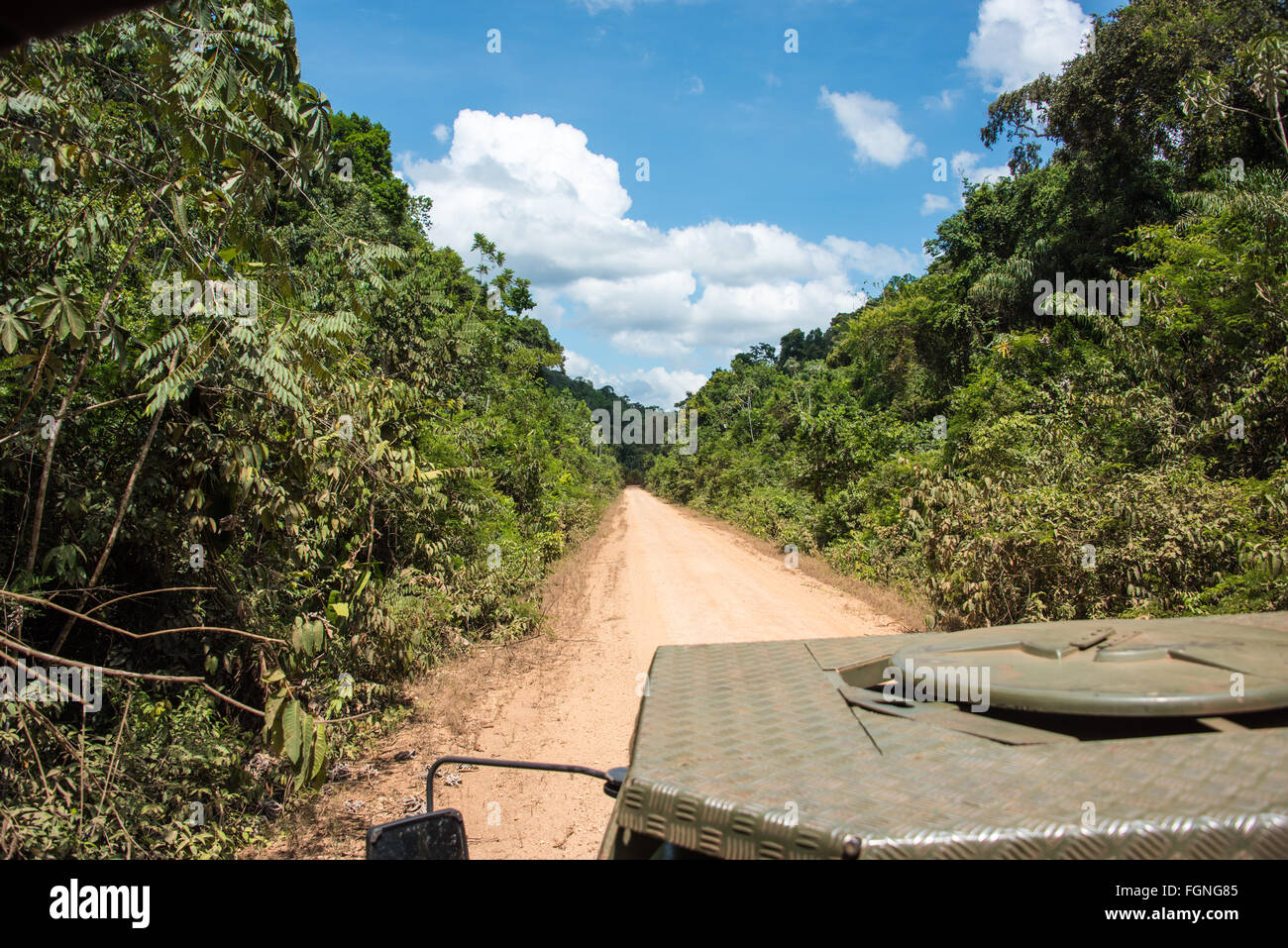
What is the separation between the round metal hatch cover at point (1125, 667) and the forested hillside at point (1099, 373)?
187 inches

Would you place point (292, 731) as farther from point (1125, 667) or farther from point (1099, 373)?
point (1099, 373)

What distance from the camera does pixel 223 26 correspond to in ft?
12.4

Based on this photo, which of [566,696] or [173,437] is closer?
[173,437]

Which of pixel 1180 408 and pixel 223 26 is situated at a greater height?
pixel 223 26

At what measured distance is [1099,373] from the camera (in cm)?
1191

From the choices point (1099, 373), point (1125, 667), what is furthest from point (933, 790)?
point (1099, 373)

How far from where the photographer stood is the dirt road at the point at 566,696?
497 centimetres

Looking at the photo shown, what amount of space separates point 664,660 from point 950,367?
2199 centimetres

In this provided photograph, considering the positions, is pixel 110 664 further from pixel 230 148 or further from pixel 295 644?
pixel 230 148

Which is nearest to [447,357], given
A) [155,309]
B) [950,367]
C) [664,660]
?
[155,309]

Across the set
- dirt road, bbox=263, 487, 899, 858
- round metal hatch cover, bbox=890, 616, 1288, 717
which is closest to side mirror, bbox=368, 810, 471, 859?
round metal hatch cover, bbox=890, 616, 1288, 717

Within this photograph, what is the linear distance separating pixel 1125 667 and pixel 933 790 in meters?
0.89

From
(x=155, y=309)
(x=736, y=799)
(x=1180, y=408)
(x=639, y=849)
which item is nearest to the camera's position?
(x=736, y=799)

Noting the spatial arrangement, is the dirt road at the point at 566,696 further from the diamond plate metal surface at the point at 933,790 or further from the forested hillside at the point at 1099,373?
the diamond plate metal surface at the point at 933,790
